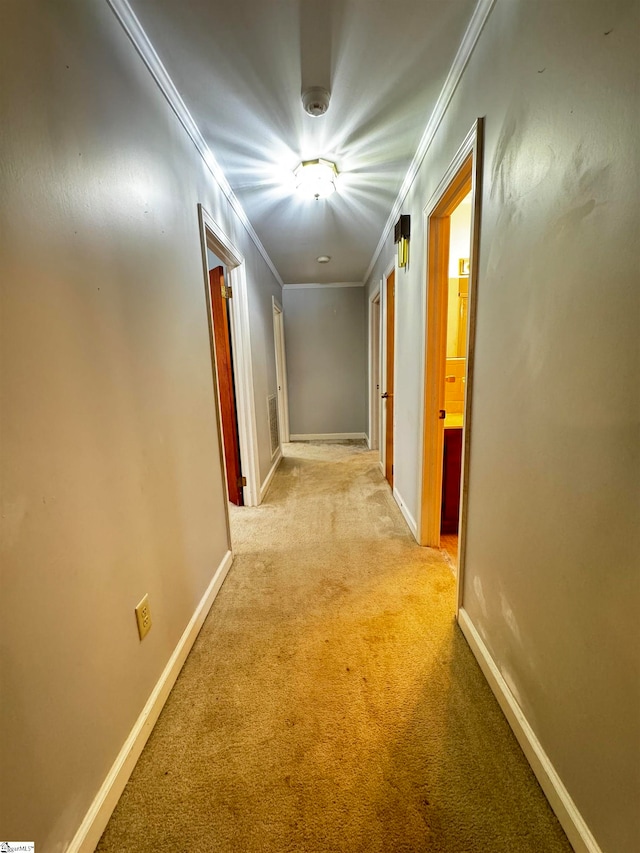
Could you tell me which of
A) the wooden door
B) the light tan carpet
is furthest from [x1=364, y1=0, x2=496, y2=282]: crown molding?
the light tan carpet

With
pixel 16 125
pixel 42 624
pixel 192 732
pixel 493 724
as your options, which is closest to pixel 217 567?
pixel 192 732

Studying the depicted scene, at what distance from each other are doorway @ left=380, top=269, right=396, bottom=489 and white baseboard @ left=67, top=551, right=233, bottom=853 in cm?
233

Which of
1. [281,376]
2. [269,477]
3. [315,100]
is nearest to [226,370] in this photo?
[269,477]

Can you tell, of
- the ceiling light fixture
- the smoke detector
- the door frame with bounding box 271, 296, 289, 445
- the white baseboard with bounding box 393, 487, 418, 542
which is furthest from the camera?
the door frame with bounding box 271, 296, 289, 445

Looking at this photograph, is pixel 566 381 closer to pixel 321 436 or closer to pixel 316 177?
pixel 316 177

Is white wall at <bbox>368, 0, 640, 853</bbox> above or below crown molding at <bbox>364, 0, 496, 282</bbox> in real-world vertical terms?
below

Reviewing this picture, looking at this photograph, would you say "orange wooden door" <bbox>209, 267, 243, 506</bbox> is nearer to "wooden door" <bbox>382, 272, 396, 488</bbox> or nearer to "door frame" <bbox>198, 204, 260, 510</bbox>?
"door frame" <bbox>198, 204, 260, 510</bbox>

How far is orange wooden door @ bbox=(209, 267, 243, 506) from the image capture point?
8.71 feet

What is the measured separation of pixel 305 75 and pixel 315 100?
0.09 metres

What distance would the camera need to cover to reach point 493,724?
1.18 meters

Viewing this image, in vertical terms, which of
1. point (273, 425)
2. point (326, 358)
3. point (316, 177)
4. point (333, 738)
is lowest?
point (333, 738)

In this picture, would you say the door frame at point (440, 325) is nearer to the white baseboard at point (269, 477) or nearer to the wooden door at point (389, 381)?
the wooden door at point (389, 381)

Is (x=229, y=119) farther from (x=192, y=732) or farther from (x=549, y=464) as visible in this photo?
(x=192, y=732)

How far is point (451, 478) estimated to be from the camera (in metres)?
2.36
